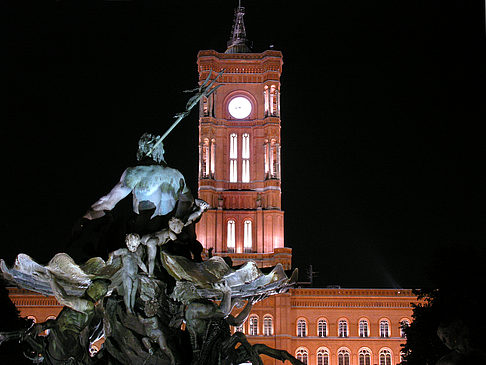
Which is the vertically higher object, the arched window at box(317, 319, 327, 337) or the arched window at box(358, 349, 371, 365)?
the arched window at box(317, 319, 327, 337)

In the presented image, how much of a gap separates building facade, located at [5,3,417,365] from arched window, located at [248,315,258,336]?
0.09 metres

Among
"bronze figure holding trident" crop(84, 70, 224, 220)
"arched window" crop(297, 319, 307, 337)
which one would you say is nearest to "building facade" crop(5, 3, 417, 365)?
"arched window" crop(297, 319, 307, 337)

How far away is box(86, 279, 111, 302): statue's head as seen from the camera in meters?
12.0

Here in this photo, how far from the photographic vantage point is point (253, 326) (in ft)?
233

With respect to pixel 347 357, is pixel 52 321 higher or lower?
lower

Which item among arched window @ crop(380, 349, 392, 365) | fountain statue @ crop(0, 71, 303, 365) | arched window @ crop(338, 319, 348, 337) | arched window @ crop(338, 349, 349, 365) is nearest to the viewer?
fountain statue @ crop(0, 71, 303, 365)

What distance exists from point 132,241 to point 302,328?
60.0 meters

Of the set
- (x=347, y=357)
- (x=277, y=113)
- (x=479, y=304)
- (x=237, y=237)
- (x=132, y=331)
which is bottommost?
(x=132, y=331)

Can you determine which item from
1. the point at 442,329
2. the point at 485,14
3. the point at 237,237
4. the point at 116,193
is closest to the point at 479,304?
the point at 485,14

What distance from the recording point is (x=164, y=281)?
41.0ft

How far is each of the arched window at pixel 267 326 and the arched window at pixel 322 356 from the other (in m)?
4.50

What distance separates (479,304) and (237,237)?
49101 millimetres

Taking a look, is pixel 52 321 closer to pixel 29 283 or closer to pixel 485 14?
pixel 29 283

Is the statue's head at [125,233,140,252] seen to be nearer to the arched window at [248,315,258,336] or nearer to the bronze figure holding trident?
the bronze figure holding trident
